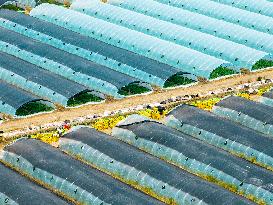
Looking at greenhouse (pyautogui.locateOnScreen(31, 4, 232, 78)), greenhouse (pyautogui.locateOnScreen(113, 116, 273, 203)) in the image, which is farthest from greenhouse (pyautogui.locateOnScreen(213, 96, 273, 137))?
greenhouse (pyautogui.locateOnScreen(31, 4, 232, 78))

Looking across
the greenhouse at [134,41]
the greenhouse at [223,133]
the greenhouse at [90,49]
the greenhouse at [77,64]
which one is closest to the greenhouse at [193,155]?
the greenhouse at [223,133]

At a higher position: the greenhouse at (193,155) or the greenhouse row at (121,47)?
the greenhouse row at (121,47)

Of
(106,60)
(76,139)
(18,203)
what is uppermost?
(106,60)

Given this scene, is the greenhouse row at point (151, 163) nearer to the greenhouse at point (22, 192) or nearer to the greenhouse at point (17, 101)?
the greenhouse at point (22, 192)

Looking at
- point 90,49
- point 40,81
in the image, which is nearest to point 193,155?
point 40,81

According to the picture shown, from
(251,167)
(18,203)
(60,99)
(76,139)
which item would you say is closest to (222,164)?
(251,167)

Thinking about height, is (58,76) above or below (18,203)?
above

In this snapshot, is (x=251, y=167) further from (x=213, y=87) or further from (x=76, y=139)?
(x=213, y=87)
